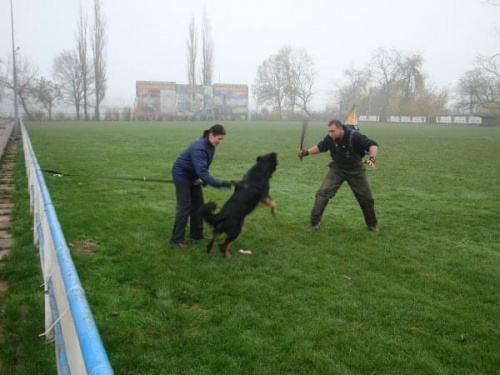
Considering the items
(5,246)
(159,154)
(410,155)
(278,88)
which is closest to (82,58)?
(278,88)

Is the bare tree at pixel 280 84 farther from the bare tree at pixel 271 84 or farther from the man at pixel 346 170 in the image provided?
the man at pixel 346 170

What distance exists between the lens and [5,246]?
19.9ft

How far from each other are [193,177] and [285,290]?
2.25 metres

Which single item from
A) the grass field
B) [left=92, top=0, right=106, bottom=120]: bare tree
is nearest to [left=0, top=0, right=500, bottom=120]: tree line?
[left=92, top=0, right=106, bottom=120]: bare tree

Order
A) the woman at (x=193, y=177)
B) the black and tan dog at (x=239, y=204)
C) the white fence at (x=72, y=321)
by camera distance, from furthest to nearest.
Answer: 1. the woman at (x=193, y=177)
2. the black and tan dog at (x=239, y=204)
3. the white fence at (x=72, y=321)

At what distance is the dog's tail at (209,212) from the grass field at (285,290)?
0.55m

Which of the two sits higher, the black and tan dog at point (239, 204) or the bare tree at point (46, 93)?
the bare tree at point (46, 93)

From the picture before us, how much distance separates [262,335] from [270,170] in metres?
2.81

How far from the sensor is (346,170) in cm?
Result: 743

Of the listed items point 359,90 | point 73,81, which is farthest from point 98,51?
point 359,90

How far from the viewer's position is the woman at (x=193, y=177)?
234 inches

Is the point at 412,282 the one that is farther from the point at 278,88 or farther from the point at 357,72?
the point at 357,72

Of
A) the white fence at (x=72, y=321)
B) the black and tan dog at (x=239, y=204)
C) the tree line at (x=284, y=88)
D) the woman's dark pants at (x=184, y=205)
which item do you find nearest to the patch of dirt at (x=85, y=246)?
the woman's dark pants at (x=184, y=205)

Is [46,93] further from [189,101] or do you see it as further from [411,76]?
[411,76]
